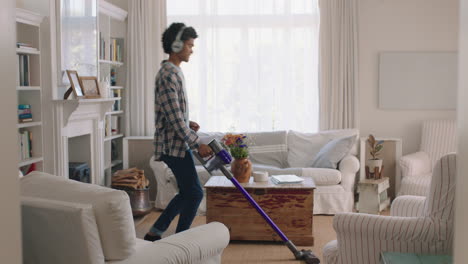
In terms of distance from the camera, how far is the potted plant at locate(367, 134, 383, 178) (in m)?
5.45

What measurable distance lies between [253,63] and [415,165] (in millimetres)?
2127

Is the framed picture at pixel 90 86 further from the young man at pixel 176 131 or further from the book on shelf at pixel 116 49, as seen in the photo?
the young man at pixel 176 131

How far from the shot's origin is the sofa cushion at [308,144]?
5.77m

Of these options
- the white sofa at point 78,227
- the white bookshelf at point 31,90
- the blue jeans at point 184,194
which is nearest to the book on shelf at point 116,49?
the white bookshelf at point 31,90

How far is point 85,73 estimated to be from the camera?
5.04 meters

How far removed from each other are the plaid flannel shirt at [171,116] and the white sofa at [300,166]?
1.39m

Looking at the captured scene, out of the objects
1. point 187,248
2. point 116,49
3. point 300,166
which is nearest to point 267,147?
point 300,166

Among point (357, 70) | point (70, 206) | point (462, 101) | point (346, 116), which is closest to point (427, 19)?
point (357, 70)

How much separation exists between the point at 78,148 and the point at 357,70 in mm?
3122

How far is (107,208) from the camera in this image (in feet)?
6.39

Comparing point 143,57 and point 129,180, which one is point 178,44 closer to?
point 129,180

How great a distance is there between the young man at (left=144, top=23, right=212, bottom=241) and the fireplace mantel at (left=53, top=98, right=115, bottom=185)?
112 cm

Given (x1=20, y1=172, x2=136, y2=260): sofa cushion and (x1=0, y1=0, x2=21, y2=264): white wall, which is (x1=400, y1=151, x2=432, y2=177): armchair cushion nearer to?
(x1=20, y1=172, x2=136, y2=260): sofa cushion

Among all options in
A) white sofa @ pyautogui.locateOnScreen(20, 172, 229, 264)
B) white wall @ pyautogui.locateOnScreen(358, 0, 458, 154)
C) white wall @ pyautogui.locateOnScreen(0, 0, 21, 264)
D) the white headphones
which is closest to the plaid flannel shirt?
the white headphones
